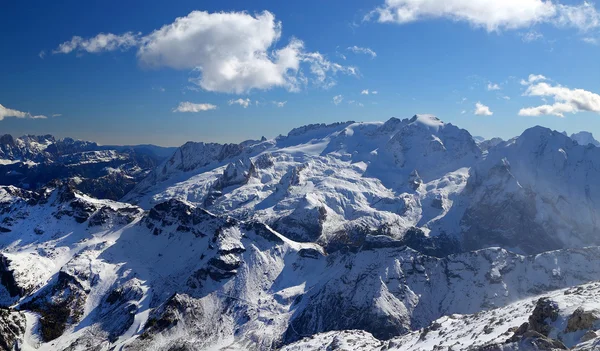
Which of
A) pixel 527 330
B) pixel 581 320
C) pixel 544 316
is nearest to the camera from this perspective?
pixel 527 330

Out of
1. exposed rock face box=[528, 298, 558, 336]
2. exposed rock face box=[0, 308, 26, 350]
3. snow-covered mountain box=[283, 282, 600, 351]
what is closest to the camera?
snow-covered mountain box=[283, 282, 600, 351]

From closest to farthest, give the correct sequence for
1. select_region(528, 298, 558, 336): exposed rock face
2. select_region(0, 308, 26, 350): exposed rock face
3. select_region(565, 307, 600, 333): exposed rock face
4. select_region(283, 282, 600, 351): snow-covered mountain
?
1. select_region(283, 282, 600, 351): snow-covered mountain
2. select_region(565, 307, 600, 333): exposed rock face
3. select_region(528, 298, 558, 336): exposed rock face
4. select_region(0, 308, 26, 350): exposed rock face

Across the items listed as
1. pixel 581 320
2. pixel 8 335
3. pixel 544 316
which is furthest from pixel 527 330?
pixel 8 335

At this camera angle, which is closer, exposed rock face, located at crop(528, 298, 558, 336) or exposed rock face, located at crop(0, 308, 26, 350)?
exposed rock face, located at crop(528, 298, 558, 336)

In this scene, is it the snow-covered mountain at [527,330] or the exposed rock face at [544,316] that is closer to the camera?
the snow-covered mountain at [527,330]

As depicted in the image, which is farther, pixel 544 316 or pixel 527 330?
pixel 544 316

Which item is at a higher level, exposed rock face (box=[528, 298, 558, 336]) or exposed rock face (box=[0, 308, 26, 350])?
exposed rock face (box=[528, 298, 558, 336])

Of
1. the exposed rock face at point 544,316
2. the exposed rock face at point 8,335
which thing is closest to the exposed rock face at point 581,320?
the exposed rock face at point 544,316

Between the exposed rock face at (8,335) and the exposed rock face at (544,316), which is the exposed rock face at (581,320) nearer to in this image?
the exposed rock face at (544,316)

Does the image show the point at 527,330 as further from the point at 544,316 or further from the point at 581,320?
the point at 544,316

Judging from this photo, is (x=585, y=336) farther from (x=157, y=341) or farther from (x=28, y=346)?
(x=28, y=346)

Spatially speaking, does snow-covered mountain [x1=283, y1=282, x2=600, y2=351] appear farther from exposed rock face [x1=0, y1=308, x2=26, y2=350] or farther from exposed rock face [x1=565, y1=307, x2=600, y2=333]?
exposed rock face [x1=0, y1=308, x2=26, y2=350]

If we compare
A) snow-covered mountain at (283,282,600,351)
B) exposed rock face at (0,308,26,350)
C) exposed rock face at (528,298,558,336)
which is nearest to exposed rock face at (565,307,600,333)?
snow-covered mountain at (283,282,600,351)
